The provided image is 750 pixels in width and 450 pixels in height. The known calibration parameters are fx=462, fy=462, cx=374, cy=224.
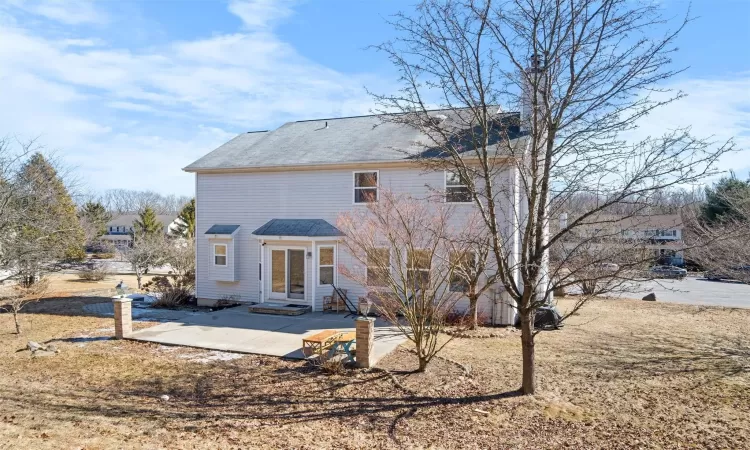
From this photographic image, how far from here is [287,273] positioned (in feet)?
52.2

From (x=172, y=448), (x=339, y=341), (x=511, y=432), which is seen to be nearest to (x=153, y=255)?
(x=339, y=341)

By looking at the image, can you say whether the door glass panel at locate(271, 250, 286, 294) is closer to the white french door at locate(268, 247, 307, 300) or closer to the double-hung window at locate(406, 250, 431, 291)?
the white french door at locate(268, 247, 307, 300)

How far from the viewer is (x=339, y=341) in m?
9.23

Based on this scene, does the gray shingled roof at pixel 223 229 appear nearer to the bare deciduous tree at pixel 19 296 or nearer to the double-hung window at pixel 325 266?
the double-hung window at pixel 325 266

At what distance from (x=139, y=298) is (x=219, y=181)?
6.18m

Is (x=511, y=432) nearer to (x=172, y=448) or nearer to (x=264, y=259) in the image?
(x=172, y=448)

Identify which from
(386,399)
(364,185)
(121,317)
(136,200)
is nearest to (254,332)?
(121,317)

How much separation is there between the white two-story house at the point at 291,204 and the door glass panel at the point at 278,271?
0.03 m

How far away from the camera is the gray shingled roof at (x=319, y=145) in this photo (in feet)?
49.6

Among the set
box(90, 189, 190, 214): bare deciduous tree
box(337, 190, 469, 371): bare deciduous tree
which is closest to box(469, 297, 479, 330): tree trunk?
box(337, 190, 469, 371): bare deciduous tree

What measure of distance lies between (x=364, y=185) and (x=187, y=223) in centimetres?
3087

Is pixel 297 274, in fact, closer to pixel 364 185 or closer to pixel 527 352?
pixel 364 185

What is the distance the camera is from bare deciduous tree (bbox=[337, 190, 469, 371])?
8.43 meters

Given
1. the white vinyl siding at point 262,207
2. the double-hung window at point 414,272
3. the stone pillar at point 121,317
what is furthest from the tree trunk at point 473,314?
the stone pillar at point 121,317
